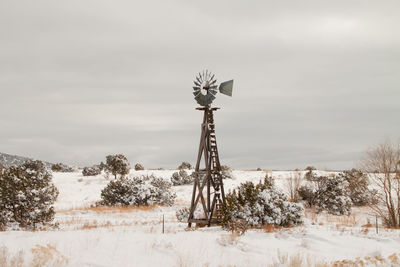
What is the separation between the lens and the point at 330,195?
1180 inches

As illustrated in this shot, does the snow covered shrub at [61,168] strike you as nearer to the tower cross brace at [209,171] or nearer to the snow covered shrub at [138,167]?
the snow covered shrub at [138,167]

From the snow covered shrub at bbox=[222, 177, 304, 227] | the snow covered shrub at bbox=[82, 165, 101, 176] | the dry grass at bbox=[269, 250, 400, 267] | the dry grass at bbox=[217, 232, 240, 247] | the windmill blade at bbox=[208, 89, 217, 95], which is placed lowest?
the dry grass at bbox=[269, 250, 400, 267]

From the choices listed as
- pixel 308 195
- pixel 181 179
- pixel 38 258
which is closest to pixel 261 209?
pixel 38 258

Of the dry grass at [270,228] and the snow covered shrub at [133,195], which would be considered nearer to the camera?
the dry grass at [270,228]

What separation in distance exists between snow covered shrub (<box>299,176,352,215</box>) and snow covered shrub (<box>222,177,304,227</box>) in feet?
44.3

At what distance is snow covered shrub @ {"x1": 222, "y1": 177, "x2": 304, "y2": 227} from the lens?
16.5m

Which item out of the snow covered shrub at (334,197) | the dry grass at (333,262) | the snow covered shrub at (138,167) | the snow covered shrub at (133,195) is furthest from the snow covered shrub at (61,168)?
the dry grass at (333,262)

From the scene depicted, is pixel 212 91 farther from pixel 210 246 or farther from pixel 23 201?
pixel 23 201

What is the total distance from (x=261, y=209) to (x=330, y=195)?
1550 cm

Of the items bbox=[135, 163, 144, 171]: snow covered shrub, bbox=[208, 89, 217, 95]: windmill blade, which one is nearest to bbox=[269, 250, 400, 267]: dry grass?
bbox=[208, 89, 217, 95]: windmill blade

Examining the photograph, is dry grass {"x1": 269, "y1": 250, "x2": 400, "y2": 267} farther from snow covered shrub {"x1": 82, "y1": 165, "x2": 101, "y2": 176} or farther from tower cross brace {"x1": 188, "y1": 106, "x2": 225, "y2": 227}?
snow covered shrub {"x1": 82, "y1": 165, "x2": 101, "y2": 176}

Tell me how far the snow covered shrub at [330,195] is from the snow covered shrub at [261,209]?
13.5m

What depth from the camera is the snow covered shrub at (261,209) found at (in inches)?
651

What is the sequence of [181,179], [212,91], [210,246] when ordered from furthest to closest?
[181,179] → [212,91] → [210,246]
